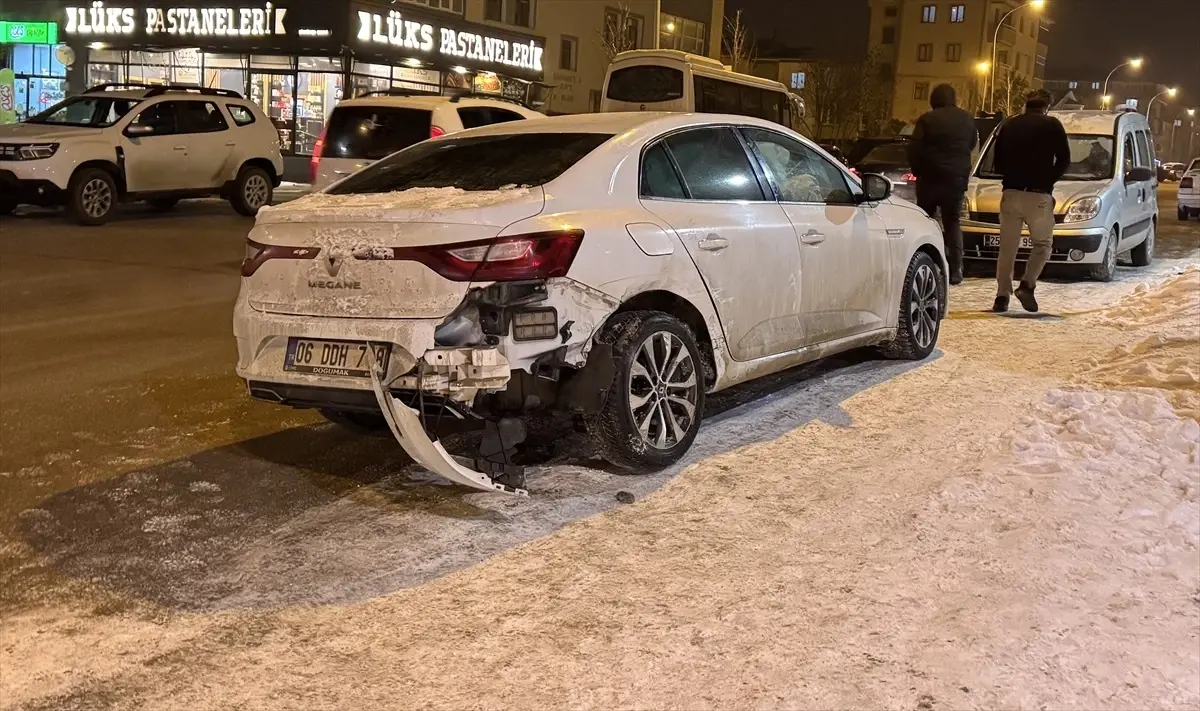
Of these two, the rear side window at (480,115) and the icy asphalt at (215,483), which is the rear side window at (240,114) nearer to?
the rear side window at (480,115)

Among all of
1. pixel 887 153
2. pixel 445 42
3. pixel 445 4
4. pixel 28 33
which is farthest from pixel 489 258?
pixel 28 33

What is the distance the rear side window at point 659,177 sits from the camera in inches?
206

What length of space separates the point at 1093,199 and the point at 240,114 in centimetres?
1301

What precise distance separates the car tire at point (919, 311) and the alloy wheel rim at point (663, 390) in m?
2.68

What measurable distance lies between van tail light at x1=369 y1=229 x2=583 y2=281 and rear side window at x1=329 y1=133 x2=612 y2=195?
1.62 ft

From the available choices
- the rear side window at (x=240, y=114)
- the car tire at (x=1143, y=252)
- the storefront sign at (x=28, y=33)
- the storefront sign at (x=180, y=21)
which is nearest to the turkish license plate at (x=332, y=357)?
the car tire at (x=1143, y=252)

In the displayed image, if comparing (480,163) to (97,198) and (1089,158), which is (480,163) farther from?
(97,198)

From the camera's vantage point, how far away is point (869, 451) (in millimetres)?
5480

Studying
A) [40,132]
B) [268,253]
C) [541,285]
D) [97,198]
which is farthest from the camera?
[97,198]

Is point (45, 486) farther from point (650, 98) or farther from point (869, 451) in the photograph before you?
point (650, 98)

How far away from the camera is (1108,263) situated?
12.3 m

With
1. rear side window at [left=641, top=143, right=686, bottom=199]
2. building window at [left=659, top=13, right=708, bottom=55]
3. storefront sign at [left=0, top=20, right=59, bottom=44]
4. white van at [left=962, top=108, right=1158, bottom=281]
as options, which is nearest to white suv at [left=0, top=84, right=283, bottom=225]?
white van at [left=962, top=108, right=1158, bottom=281]

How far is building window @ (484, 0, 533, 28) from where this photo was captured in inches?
1458

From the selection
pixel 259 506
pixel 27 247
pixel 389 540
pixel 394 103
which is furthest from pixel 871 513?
pixel 27 247
